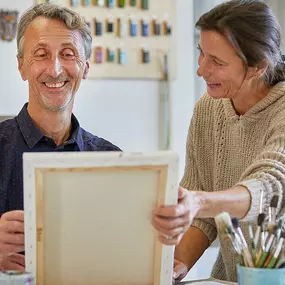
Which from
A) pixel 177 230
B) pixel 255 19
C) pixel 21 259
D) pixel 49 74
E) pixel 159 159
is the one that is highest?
pixel 255 19

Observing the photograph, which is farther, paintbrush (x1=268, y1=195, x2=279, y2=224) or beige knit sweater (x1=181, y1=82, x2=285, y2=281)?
beige knit sweater (x1=181, y1=82, x2=285, y2=281)

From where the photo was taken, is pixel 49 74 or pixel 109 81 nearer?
pixel 49 74

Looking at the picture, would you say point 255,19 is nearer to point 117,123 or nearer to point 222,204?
point 222,204

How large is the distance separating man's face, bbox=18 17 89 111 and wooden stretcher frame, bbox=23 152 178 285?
60 centimetres

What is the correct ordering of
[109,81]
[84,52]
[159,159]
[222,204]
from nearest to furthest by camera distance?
[159,159] → [222,204] → [84,52] → [109,81]

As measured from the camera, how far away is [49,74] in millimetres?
1807

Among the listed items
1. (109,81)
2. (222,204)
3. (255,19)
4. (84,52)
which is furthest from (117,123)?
(222,204)

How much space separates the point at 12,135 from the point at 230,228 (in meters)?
0.78

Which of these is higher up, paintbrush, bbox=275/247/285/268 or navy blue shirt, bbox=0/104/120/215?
navy blue shirt, bbox=0/104/120/215

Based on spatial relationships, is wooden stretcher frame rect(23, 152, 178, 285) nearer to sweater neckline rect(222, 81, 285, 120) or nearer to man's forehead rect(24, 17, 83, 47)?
sweater neckline rect(222, 81, 285, 120)

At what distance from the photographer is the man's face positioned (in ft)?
5.95

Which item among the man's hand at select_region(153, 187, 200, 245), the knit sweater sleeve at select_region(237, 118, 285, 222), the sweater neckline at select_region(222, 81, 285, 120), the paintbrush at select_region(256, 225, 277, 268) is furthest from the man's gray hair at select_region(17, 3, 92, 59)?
the paintbrush at select_region(256, 225, 277, 268)

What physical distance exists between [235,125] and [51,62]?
52cm

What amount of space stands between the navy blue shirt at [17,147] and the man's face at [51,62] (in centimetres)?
8
